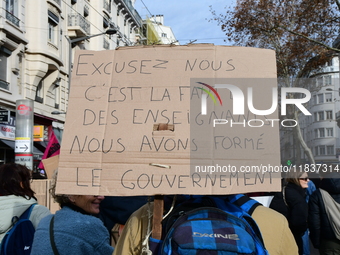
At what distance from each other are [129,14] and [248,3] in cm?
2128

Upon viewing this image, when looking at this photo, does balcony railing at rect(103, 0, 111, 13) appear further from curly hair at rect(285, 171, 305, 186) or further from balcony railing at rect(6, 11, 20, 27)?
curly hair at rect(285, 171, 305, 186)

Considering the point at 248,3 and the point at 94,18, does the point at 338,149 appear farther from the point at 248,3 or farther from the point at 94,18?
the point at 94,18

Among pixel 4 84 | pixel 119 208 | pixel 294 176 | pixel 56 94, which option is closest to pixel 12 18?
pixel 4 84

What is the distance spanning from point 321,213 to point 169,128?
315 centimetres

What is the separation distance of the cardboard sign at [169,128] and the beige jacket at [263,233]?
5.5 inches

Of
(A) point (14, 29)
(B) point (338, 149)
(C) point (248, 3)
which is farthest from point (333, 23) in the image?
(A) point (14, 29)

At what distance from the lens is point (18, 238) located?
2.79 m

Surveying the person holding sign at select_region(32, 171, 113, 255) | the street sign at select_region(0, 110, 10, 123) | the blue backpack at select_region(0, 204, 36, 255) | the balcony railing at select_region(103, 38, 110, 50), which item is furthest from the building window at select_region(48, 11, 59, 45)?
the person holding sign at select_region(32, 171, 113, 255)

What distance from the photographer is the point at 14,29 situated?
54.6 feet

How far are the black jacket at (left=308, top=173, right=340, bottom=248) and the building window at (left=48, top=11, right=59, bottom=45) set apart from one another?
1855cm

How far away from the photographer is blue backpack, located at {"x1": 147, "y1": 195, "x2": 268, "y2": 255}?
1.55 m

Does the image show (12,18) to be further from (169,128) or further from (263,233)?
(263,233)

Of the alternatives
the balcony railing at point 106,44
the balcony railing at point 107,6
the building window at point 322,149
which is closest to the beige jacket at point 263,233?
the building window at point 322,149

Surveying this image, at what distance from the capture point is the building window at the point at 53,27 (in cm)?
2020
